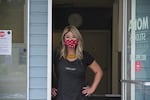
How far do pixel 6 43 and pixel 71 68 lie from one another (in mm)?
960

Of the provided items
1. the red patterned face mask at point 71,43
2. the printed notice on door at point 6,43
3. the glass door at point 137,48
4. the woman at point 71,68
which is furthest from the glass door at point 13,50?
the glass door at point 137,48

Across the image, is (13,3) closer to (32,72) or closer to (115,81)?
(32,72)

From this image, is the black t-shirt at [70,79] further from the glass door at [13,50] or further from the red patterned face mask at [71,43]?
the glass door at [13,50]

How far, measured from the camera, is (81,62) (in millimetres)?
5195

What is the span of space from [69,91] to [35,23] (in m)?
1.02

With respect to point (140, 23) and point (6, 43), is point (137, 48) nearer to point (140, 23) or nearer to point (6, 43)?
point (140, 23)

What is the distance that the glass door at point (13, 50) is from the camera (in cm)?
557

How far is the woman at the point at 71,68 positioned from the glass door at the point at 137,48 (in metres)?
0.57

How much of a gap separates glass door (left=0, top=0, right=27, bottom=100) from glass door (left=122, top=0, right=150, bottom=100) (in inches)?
50.8

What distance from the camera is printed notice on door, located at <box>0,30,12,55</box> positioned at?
5.55 meters

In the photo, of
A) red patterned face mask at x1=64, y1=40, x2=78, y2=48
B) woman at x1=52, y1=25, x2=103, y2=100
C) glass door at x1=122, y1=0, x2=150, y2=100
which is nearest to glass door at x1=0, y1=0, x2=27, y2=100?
woman at x1=52, y1=25, x2=103, y2=100

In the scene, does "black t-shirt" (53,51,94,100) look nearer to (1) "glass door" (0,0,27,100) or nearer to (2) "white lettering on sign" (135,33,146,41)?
(1) "glass door" (0,0,27,100)

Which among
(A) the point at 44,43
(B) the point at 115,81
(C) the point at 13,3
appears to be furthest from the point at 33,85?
A: (B) the point at 115,81

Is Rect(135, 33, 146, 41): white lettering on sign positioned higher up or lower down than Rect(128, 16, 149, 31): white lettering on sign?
lower down
